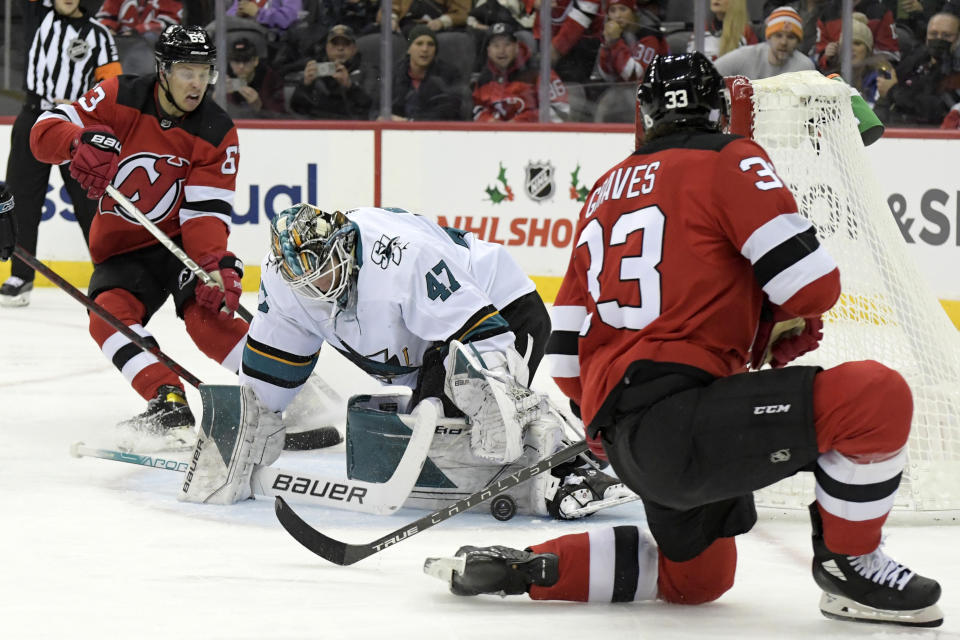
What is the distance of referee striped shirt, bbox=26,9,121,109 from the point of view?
6203 millimetres

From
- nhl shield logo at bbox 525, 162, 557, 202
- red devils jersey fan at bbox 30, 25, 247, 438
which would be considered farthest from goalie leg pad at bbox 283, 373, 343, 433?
nhl shield logo at bbox 525, 162, 557, 202

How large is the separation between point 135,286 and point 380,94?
2.90 meters

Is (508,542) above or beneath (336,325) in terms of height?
beneath

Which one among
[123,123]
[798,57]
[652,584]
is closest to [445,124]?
[798,57]

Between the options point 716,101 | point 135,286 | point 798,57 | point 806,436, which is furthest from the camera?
point 798,57

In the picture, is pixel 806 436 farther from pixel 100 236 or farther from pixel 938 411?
pixel 100 236

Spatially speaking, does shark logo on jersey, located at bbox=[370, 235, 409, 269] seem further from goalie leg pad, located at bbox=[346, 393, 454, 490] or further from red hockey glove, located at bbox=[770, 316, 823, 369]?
red hockey glove, located at bbox=[770, 316, 823, 369]

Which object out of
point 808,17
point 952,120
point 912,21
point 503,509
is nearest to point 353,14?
point 808,17

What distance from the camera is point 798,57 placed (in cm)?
599

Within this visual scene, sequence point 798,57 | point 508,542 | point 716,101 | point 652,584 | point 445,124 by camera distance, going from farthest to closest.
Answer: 1. point 445,124
2. point 798,57
3. point 508,542
4. point 652,584
5. point 716,101

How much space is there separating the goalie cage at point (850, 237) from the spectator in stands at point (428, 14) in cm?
359

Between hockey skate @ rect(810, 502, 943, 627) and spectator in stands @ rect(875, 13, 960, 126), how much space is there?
13.8 ft

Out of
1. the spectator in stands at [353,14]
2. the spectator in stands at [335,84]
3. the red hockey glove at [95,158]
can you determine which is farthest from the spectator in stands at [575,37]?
the red hockey glove at [95,158]

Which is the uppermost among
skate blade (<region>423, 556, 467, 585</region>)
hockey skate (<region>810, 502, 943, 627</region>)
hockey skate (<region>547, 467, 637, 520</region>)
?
hockey skate (<region>810, 502, 943, 627</region>)
